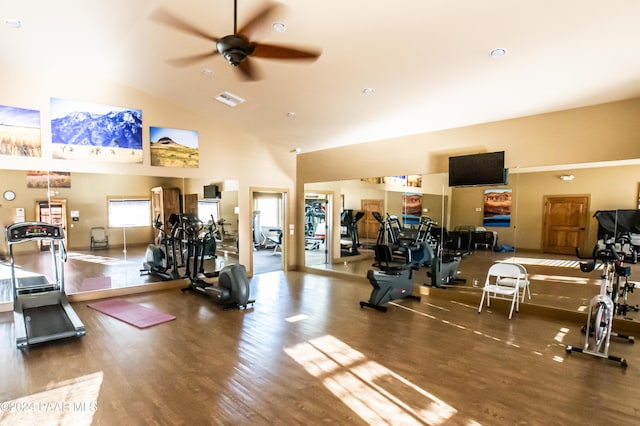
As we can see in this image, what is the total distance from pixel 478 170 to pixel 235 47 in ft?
15.1

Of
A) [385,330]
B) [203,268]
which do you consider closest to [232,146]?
[203,268]

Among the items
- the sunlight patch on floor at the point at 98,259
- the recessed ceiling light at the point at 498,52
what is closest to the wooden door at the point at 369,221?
the recessed ceiling light at the point at 498,52

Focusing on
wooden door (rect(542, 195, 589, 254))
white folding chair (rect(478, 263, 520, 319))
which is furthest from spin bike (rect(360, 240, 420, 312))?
wooden door (rect(542, 195, 589, 254))

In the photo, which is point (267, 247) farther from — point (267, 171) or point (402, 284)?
point (402, 284)

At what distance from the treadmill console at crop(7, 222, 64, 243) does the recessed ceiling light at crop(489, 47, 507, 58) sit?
661 cm

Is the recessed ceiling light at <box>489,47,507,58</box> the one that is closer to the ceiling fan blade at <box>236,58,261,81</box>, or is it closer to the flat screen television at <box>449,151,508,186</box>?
the flat screen television at <box>449,151,508,186</box>

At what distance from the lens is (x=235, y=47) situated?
9.52 feet

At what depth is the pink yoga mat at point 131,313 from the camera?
4797mm

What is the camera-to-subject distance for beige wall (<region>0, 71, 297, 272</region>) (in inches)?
211

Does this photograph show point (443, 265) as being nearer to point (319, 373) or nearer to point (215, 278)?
point (319, 373)

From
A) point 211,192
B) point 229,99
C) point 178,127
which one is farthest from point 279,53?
point 211,192

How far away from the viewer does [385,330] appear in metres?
4.52

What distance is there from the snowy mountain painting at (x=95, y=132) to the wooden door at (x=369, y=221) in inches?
202

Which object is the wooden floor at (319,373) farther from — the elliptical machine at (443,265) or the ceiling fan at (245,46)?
the ceiling fan at (245,46)
